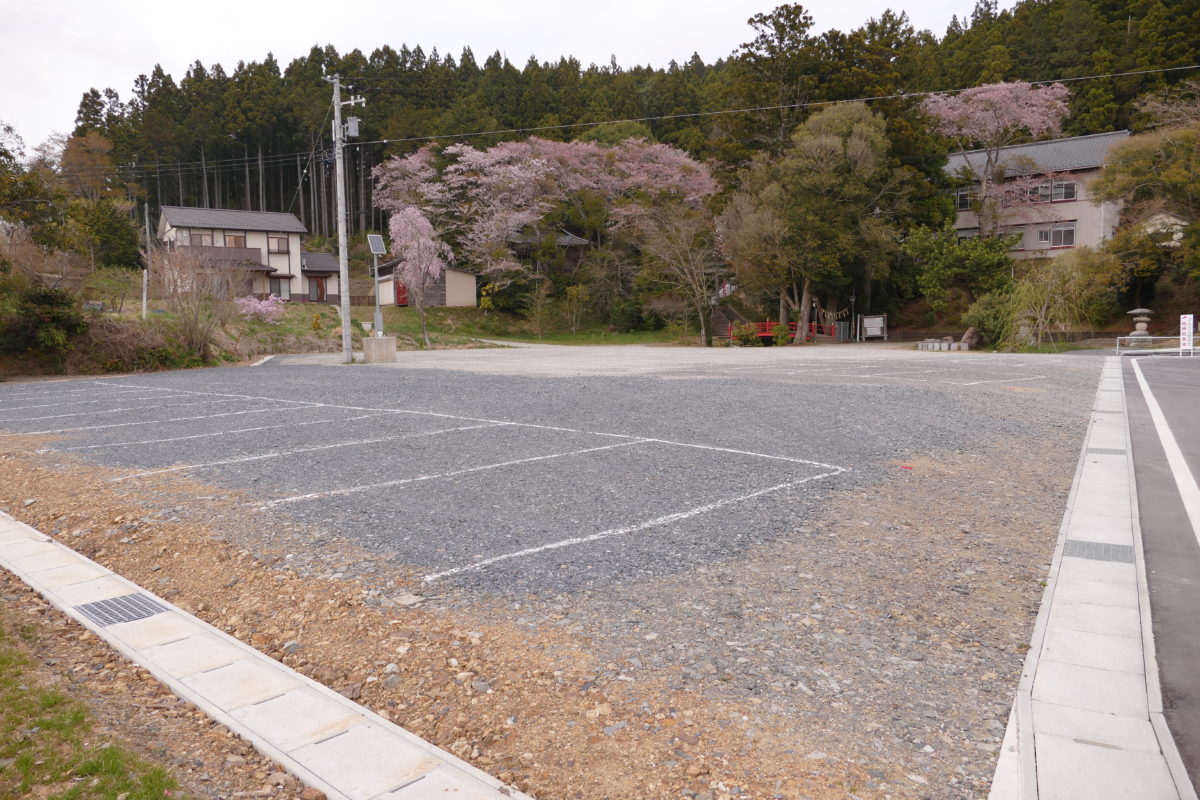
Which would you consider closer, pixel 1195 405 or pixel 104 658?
pixel 104 658

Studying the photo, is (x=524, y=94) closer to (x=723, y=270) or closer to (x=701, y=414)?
(x=723, y=270)

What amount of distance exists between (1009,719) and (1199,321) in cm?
3149

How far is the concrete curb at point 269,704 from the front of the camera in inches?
75.2

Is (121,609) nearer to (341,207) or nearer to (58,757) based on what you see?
(58,757)

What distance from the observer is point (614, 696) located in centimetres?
235

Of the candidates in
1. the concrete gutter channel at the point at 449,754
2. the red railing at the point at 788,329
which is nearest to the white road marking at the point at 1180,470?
the concrete gutter channel at the point at 449,754

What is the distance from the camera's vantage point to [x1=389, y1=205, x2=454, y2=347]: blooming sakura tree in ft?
105

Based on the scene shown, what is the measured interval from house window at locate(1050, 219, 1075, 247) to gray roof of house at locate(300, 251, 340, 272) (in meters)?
35.6

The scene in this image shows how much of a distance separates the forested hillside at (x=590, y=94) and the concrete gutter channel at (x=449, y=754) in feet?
91.2

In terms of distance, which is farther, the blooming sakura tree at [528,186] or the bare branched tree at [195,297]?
the blooming sakura tree at [528,186]

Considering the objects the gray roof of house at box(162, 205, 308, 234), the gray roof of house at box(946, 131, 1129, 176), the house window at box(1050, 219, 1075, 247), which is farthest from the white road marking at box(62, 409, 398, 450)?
the house window at box(1050, 219, 1075, 247)

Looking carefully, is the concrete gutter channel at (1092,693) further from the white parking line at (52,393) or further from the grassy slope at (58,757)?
the white parking line at (52,393)

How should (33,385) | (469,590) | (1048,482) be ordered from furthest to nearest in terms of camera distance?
(33,385), (1048,482), (469,590)

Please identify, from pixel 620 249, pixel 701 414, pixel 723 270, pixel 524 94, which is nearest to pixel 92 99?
pixel 524 94
